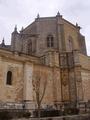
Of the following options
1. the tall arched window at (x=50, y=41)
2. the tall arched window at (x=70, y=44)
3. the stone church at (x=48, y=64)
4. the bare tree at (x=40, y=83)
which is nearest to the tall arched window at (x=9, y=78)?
the stone church at (x=48, y=64)

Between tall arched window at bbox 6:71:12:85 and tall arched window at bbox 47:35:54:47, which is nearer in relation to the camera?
tall arched window at bbox 6:71:12:85

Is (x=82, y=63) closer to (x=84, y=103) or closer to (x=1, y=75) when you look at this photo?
(x=84, y=103)

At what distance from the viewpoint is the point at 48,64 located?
26.0m

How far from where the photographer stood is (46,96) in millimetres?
23391

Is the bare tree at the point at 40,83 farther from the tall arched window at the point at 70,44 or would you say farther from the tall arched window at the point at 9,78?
the tall arched window at the point at 70,44

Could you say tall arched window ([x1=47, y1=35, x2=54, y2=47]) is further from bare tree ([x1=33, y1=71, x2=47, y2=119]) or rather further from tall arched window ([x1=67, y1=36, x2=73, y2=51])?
bare tree ([x1=33, y1=71, x2=47, y2=119])

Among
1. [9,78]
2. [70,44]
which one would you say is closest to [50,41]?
[70,44]

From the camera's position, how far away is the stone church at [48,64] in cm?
2116

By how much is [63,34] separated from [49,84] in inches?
399

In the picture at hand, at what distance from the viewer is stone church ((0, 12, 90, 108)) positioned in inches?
833

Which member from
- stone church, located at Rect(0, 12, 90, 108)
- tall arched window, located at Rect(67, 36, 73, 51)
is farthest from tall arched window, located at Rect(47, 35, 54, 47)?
tall arched window, located at Rect(67, 36, 73, 51)

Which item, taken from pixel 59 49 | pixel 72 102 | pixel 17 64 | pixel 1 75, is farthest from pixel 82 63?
pixel 1 75

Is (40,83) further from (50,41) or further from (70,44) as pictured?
(70,44)

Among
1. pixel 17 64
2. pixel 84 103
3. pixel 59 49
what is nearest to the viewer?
pixel 17 64
